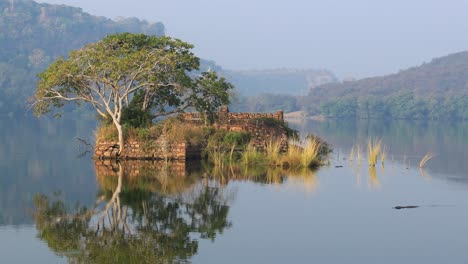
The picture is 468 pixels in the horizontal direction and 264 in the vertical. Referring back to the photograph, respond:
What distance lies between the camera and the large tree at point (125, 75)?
31.8 metres

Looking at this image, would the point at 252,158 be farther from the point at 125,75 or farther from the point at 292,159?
the point at 125,75

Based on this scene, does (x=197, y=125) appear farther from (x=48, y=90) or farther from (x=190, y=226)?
(x=190, y=226)

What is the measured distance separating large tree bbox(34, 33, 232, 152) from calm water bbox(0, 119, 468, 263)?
133 inches

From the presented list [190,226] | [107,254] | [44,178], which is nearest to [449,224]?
[190,226]

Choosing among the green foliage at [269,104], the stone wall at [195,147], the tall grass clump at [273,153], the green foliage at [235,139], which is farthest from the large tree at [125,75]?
the green foliage at [269,104]

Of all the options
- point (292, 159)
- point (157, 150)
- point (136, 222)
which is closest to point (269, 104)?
point (157, 150)

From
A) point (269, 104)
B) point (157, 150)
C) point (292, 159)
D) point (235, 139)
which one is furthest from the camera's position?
point (269, 104)

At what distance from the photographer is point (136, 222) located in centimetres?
1750

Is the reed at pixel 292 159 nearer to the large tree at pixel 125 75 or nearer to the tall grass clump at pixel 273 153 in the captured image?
the tall grass clump at pixel 273 153

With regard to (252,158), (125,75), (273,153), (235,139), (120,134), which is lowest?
(252,158)

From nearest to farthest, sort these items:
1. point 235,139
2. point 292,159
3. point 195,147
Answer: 1. point 292,159
2. point 195,147
3. point 235,139

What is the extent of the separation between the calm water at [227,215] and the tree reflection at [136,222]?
0.02 metres

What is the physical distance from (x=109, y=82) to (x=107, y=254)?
60.2ft

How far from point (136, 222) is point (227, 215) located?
7.75 ft
